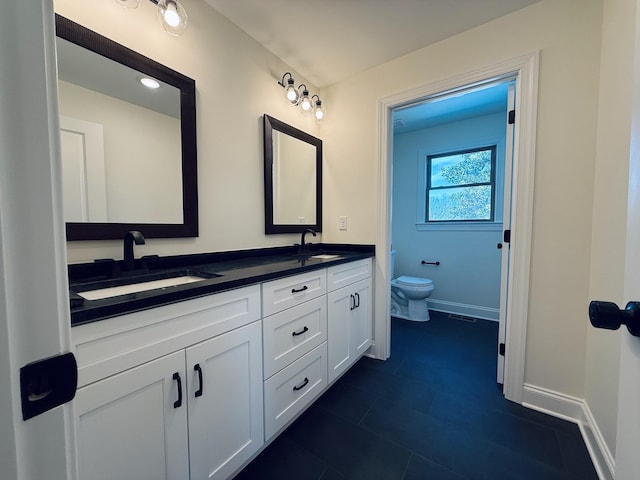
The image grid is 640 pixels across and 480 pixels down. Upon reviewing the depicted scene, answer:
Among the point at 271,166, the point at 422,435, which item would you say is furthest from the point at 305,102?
the point at 422,435

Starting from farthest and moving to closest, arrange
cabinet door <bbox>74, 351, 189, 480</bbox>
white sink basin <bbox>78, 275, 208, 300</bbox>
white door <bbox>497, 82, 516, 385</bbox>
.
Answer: white door <bbox>497, 82, 516, 385</bbox> < white sink basin <bbox>78, 275, 208, 300</bbox> < cabinet door <bbox>74, 351, 189, 480</bbox>

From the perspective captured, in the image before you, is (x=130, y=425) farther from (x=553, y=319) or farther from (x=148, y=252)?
(x=553, y=319)

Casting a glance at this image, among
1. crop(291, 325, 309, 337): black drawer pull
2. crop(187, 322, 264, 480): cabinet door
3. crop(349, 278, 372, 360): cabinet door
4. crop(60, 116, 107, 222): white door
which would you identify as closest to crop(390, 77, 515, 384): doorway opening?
crop(349, 278, 372, 360): cabinet door

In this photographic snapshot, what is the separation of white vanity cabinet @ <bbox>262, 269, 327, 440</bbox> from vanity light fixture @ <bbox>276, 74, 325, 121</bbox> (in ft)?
4.52

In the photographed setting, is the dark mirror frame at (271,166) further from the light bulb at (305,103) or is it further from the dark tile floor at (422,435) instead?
the dark tile floor at (422,435)

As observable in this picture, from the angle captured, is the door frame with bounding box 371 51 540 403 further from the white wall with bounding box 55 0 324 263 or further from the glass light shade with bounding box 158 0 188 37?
the glass light shade with bounding box 158 0 188 37

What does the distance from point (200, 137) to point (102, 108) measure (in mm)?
440

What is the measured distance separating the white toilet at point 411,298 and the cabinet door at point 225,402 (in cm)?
215

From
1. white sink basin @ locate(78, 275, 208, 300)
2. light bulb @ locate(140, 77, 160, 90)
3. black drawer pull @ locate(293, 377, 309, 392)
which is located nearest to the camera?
white sink basin @ locate(78, 275, 208, 300)

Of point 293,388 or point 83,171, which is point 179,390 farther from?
point 83,171

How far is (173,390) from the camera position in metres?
0.88

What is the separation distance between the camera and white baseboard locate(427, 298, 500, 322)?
9.67 ft

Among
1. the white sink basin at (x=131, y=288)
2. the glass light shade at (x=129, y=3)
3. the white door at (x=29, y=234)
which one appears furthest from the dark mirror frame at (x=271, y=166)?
the white door at (x=29, y=234)

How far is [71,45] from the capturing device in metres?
1.05
